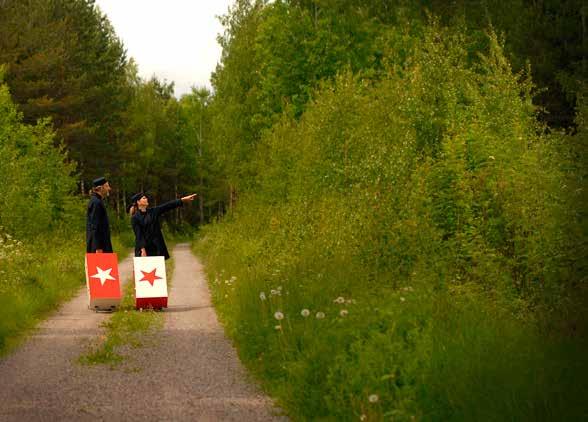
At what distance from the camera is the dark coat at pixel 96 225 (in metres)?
15.4

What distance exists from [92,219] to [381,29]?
2687 cm

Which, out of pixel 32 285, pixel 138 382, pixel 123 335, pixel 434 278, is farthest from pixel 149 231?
pixel 138 382

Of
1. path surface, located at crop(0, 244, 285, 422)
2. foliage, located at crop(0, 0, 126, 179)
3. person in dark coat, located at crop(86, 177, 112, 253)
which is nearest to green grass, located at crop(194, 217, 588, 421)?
path surface, located at crop(0, 244, 285, 422)

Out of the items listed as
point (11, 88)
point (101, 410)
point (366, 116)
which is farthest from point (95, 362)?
point (11, 88)

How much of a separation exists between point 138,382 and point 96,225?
7.14 meters

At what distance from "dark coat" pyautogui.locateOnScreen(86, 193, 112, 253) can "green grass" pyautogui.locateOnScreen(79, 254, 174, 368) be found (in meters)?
1.18

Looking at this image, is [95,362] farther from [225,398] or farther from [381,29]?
[381,29]

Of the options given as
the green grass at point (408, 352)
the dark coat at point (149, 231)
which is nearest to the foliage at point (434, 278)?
the green grass at point (408, 352)

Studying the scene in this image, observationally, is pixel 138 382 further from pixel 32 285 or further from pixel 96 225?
pixel 32 285

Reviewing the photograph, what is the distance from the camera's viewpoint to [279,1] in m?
42.1

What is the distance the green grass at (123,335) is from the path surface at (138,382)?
184 mm

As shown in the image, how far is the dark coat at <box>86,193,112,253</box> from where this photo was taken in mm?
15398

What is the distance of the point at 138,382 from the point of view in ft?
28.7

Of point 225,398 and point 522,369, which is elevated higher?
point 522,369
